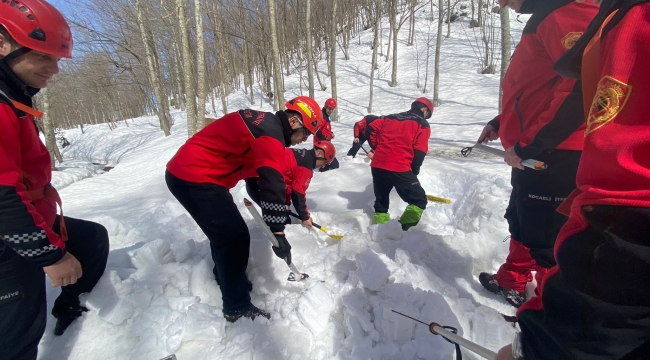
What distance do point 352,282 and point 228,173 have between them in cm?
113

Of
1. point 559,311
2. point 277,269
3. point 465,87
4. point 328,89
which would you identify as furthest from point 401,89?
point 559,311

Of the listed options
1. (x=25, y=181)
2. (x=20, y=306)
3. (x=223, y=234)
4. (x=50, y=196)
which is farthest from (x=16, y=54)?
(x=223, y=234)

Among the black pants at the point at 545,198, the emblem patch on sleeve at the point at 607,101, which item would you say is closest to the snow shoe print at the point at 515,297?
the black pants at the point at 545,198

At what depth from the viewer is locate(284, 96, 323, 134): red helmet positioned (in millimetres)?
2301

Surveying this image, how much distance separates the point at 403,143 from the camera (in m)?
4.00

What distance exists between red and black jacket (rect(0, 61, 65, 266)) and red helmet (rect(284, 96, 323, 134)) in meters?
1.42

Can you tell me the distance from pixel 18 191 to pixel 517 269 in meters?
2.76

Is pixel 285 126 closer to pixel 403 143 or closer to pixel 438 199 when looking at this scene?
pixel 403 143

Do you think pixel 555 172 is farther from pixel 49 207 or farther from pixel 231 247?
pixel 49 207

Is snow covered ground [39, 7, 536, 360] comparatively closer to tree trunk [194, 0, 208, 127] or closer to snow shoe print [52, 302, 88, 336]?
snow shoe print [52, 302, 88, 336]

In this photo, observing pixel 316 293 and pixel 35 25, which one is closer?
pixel 35 25

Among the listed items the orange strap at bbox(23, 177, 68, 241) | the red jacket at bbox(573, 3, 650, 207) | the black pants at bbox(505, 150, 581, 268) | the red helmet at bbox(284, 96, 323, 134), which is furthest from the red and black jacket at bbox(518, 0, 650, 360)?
the orange strap at bbox(23, 177, 68, 241)

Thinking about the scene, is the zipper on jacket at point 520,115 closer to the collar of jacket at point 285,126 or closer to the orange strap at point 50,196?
the collar of jacket at point 285,126

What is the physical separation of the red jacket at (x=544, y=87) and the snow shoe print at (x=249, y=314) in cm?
183
